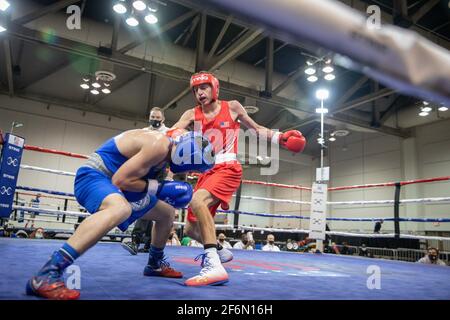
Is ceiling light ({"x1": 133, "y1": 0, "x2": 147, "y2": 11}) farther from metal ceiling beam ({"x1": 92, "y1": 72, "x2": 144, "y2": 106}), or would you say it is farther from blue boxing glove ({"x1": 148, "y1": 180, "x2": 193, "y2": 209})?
metal ceiling beam ({"x1": 92, "y1": 72, "x2": 144, "y2": 106})

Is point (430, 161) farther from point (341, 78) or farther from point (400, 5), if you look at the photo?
point (400, 5)

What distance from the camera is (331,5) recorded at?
0.60 metres

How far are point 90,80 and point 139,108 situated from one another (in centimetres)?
255

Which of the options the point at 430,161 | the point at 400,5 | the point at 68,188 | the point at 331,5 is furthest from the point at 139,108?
the point at 331,5

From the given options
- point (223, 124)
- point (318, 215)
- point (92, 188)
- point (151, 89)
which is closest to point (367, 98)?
point (318, 215)

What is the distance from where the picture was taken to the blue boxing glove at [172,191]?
1755 millimetres

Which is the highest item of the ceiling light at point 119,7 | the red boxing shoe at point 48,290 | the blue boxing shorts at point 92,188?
the ceiling light at point 119,7

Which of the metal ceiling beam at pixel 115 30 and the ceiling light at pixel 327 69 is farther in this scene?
the metal ceiling beam at pixel 115 30

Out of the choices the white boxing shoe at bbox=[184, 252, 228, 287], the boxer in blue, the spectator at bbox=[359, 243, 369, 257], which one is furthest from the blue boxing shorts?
the spectator at bbox=[359, 243, 369, 257]

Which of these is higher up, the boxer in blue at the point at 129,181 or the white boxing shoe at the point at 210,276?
the boxer in blue at the point at 129,181

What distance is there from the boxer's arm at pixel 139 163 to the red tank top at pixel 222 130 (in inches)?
31.5

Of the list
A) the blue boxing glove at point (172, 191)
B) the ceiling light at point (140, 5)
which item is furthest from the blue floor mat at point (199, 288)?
the ceiling light at point (140, 5)

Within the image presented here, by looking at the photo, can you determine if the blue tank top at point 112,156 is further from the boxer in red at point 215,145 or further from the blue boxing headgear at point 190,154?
the boxer in red at point 215,145

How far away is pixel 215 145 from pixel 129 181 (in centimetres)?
89
